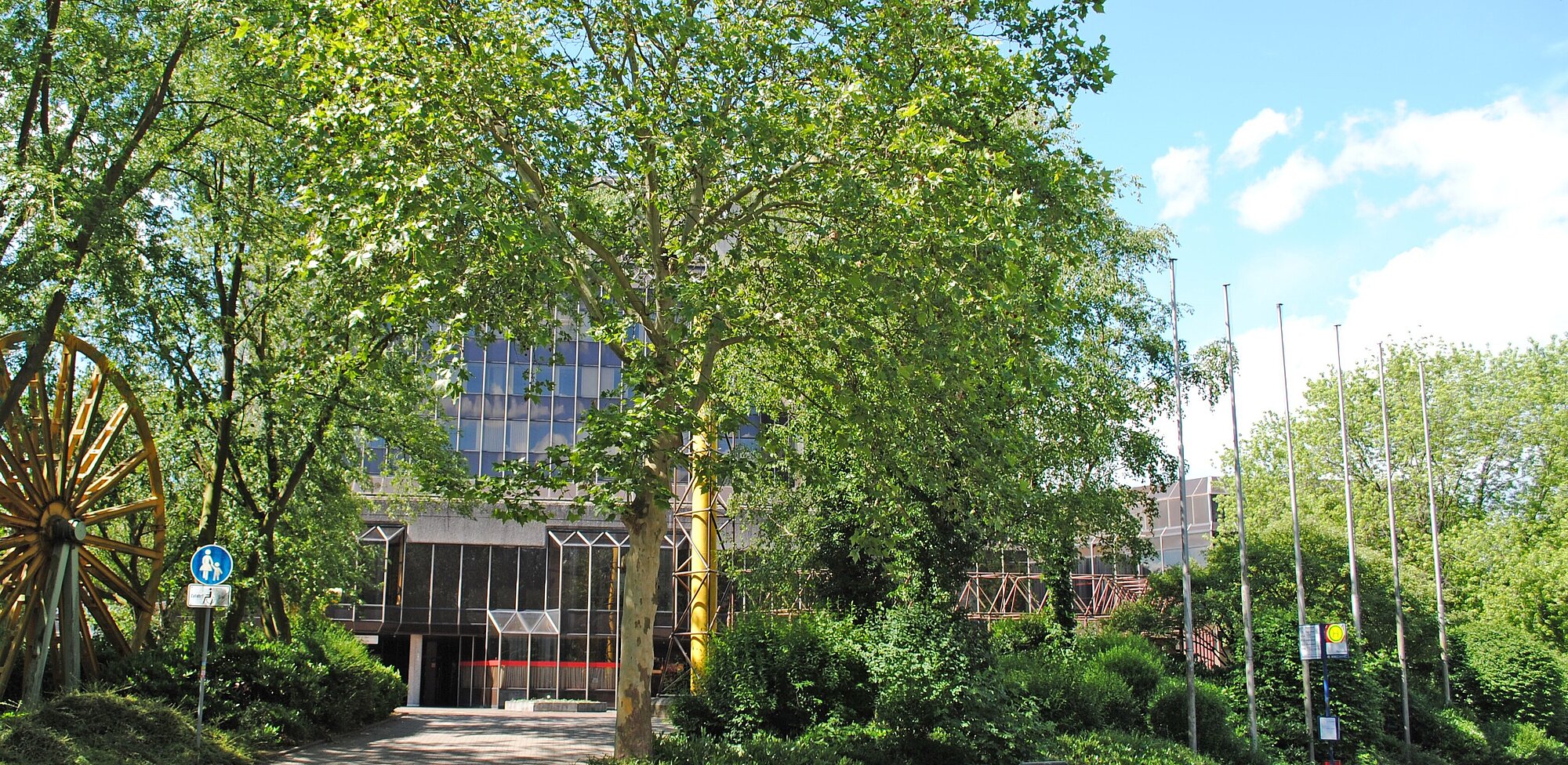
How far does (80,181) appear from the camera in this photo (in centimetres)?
1530

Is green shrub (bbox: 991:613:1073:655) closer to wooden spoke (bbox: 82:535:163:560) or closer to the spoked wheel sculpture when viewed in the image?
wooden spoke (bbox: 82:535:163:560)

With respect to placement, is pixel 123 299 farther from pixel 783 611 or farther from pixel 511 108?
pixel 783 611

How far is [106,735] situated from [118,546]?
6.06 m

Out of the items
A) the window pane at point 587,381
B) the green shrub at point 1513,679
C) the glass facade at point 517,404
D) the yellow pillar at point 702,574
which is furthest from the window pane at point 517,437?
the green shrub at point 1513,679

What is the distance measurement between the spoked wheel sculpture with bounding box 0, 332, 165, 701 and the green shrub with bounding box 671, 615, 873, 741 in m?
9.20

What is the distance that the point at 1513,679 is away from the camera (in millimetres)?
36312

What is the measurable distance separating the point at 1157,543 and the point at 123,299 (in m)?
55.9

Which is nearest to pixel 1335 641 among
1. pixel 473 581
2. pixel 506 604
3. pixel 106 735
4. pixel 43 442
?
pixel 106 735

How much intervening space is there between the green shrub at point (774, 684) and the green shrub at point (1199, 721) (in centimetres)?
872

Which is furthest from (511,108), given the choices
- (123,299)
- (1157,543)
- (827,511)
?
(1157,543)

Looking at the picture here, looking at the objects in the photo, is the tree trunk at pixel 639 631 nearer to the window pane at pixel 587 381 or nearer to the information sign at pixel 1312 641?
the information sign at pixel 1312 641

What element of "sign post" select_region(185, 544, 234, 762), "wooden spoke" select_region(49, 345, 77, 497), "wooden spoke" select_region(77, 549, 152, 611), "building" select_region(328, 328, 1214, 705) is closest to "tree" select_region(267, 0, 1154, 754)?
"sign post" select_region(185, 544, 234, 762)

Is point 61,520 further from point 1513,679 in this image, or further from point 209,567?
point 1513,679

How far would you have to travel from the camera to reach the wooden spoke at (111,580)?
20.0 metres
